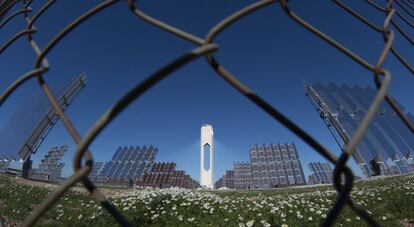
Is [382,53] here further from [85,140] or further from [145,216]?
[145,216]

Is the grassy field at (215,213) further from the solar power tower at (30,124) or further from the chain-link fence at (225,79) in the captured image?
the solar power tower at (30,124)

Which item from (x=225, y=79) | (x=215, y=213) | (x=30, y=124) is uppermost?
(x=30, y=124)

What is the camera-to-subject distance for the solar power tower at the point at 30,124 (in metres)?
32.5

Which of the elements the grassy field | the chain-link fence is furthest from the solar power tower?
the chain-link fence

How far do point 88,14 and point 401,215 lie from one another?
23.6 ft

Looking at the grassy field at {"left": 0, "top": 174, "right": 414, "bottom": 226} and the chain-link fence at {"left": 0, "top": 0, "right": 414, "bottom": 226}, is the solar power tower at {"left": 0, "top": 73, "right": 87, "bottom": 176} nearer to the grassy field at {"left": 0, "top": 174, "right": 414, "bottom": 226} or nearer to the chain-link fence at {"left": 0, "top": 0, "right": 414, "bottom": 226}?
the grassy field at {"left": 0, "top": 174, "right": 414, "bottom": 226}

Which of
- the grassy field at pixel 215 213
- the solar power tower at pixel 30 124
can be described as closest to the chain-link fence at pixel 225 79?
the grassy field at pixel 215 213

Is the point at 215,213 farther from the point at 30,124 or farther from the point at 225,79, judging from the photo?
the point at 30,124

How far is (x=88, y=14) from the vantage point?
992 millimetres

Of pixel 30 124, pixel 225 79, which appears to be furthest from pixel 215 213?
pixel 30 124

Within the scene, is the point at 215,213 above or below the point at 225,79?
above

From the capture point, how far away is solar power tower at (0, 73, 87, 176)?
106 ft

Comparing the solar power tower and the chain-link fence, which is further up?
the solar power tower

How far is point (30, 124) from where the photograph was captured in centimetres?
3756
